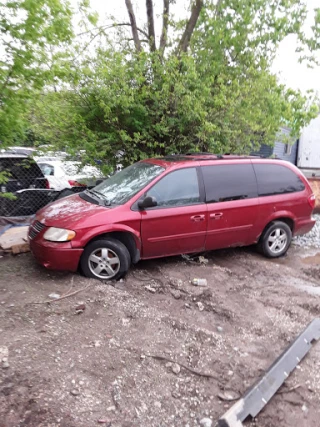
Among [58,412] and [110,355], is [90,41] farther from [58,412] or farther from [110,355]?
[58,412]

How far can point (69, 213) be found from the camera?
4699 mm

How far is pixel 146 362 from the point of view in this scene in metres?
3.04

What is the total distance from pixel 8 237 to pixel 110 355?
3490mm

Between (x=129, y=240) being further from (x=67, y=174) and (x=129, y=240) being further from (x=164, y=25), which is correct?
(x=164, y=25)

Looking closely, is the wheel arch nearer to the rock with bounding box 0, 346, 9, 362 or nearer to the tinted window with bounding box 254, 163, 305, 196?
the rock with bounding box 0, 346, 9, 362

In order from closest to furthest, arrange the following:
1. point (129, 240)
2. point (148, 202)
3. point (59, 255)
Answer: point (59, 255), point (148, 202), point (129, 240)

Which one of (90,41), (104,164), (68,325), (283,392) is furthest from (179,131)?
(283,392)

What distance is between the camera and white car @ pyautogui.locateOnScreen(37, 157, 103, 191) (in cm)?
761

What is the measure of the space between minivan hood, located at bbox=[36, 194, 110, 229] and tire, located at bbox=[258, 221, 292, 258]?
112 inches

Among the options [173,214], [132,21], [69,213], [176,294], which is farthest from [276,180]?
[132,21]

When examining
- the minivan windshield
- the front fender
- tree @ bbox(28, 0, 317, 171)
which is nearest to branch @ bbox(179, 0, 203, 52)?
tree @ bbox(28, 0, 317, 171)

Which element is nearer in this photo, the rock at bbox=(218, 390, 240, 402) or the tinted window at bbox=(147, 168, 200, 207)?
the rock at bbox=(218, 390, 240, 402)

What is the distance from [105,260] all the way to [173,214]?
1.15 m

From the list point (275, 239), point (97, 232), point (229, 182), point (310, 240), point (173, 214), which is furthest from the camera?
point (310, 240)
